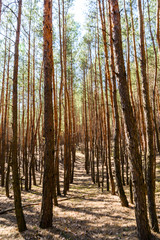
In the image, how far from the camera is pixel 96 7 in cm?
792

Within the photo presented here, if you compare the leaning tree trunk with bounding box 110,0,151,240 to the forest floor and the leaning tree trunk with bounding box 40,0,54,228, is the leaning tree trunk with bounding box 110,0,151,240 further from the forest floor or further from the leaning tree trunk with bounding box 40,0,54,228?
the leaning tree trunk with bounding box 40,0,54,228

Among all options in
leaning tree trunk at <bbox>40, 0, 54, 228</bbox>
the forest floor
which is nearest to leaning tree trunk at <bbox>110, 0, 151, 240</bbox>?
the forest floor

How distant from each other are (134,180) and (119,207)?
256 cm

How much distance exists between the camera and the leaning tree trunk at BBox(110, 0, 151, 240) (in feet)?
9.98

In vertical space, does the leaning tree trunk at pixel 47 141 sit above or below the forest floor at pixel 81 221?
above

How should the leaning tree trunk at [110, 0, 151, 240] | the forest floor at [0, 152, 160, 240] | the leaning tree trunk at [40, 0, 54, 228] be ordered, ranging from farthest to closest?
the leaning tree trunk at [40, 0, 54, 228]
the forest floor at [0, 152, 160, 240]
the leaning tree trunk at [110, 0, 151, 240]

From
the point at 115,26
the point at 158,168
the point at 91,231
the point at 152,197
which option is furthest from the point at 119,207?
the point at 158,168

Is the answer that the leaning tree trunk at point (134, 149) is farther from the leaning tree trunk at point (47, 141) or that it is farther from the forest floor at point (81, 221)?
the leaning tree trunk at point (47, 141)

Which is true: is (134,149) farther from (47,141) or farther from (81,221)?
(81,221)

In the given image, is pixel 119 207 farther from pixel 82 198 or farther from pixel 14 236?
pixel 14 236

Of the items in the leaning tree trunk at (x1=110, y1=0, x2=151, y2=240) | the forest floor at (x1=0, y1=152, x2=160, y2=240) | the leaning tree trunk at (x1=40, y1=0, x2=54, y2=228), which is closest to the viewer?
the leaning tree trunk at (x1=110, y1=0, x2=151, y2=240)

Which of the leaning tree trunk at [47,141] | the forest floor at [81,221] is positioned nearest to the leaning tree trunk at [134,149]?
the forest floor at [81,221]

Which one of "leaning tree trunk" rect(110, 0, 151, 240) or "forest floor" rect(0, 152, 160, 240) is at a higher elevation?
"leaning tree trunk" rect(110, 0, 151, 240)

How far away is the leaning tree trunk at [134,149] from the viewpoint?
3041 mm
